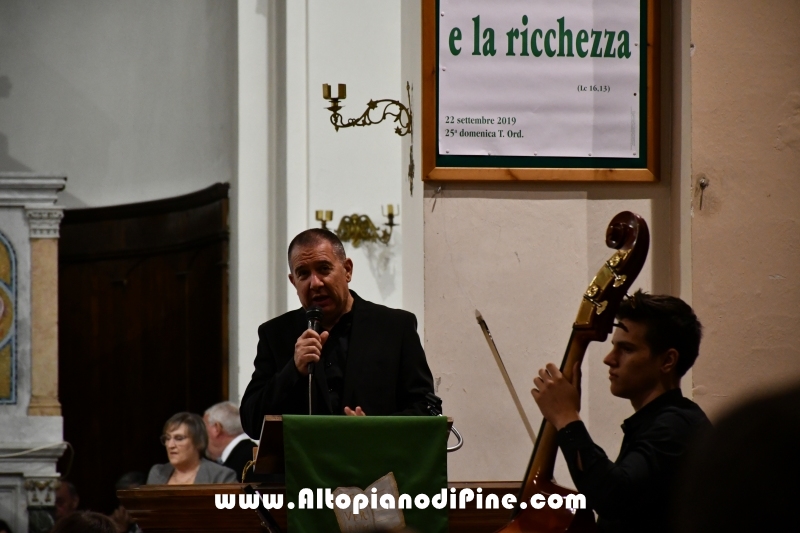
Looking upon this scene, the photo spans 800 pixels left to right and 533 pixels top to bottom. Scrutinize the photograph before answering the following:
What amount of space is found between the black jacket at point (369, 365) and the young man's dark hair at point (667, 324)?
80 cm

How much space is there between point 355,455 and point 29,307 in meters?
5.53

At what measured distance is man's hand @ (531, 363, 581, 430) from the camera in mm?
2750

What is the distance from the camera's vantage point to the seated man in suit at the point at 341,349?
11.3 feet

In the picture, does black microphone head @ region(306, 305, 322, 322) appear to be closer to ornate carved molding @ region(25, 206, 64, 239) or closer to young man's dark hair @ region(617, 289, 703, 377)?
young man's dark hair @ region(617, 289, 703, 377)

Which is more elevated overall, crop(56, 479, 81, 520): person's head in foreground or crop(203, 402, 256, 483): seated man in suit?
crop(203, 402, 256, 483): seated man in suit

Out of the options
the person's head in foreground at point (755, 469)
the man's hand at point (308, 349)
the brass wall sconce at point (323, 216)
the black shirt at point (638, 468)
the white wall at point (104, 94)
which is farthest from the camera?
the white wall at point (104, 94)

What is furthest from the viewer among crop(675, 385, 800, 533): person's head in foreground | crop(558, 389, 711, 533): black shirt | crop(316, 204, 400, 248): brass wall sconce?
crop(316, 204, 400, 248): brass wall sconce

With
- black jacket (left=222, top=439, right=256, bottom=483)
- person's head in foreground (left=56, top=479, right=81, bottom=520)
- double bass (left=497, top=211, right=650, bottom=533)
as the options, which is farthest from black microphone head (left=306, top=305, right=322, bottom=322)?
person's head in foreground (left=56, top=479, right=81, bottom=520)

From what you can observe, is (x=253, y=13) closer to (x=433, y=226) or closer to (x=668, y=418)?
(x=433, y=226)

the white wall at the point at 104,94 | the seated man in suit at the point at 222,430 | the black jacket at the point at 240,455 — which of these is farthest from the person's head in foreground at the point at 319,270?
the white wall at the point at 104,94

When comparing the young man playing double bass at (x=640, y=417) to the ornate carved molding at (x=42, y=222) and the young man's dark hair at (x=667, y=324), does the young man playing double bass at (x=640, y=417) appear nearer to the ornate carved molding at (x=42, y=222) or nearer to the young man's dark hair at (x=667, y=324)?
the young man's dark hair at (x=667, y=324)

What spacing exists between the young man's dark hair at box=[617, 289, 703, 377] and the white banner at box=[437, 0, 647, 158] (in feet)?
4.39

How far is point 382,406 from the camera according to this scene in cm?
345

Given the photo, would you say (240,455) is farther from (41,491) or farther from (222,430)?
(41,491)
